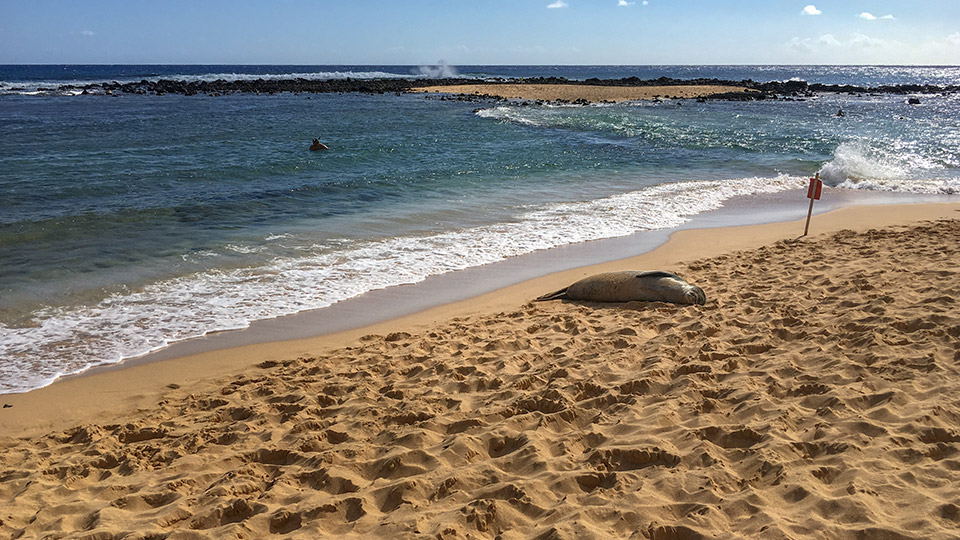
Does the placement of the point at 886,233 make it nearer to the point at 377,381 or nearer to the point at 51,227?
the point at 377,381

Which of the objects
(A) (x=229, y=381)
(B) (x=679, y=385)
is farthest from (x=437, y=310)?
(B) (x=679, y=385)

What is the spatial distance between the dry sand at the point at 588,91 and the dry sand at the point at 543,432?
45.8 meters

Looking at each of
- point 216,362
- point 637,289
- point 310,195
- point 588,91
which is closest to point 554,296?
point 637,289

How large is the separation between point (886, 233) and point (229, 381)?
10.5 m

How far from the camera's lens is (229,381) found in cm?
610

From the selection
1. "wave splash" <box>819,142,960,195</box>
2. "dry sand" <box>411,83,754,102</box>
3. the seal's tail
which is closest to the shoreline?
the seal's tail

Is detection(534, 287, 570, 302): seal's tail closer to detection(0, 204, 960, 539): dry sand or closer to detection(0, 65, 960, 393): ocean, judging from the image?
detection(0, 204, 960, 539): dry sand

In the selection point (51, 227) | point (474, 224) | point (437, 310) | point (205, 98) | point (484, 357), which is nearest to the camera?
point (484, 357)

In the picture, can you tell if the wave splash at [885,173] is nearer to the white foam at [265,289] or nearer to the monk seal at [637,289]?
the white foam at [265,289]

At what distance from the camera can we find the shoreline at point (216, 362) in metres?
5.58

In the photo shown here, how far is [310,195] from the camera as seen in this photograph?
596 inches

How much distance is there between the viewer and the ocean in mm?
8164

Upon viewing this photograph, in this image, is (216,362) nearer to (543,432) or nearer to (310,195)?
(543,432)

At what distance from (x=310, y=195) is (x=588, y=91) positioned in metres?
46.4
